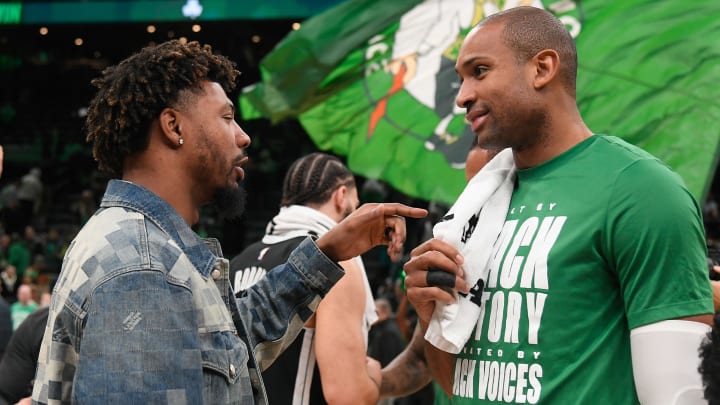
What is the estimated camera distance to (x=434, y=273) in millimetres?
2611

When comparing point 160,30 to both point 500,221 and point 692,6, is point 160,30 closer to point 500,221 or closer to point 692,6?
point 692,6

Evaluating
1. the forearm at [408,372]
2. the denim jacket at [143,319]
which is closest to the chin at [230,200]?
the denim jacket at [143,319]

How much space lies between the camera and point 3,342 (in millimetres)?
5910

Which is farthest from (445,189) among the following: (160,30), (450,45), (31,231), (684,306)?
(160,30)

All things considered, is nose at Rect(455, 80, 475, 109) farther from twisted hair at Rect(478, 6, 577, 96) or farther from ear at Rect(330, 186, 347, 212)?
ear at Rect(330, 186, 347, 212)

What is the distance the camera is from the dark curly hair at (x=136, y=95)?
250cm

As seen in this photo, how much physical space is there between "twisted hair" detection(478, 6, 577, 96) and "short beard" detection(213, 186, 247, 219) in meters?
0.84

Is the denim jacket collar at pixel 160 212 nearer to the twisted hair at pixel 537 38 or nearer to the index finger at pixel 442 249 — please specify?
the index finger at pixel 442 249

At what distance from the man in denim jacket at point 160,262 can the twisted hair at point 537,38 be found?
0.54 metres

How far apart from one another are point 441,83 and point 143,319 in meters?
3.85

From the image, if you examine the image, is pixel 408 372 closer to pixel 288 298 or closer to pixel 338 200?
pixel 338 200

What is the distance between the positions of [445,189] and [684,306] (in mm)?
3250

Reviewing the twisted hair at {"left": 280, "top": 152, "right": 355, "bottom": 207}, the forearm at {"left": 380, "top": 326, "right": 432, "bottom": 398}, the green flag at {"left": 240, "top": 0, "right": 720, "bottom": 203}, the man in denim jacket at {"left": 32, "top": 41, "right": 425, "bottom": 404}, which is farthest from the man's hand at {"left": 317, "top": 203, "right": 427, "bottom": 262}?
the green flag at {"left": 240, "top": 0, "right": 720, "bottom": 203}

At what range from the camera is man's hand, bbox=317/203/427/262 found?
292cm
